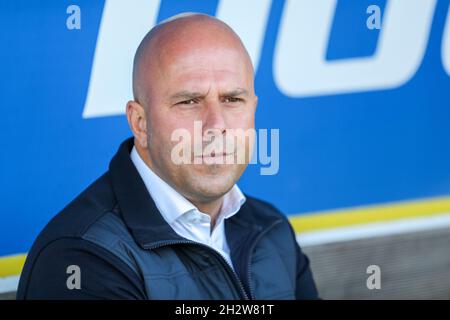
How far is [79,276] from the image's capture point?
5.07ft

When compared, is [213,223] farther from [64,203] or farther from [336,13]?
[336,13]

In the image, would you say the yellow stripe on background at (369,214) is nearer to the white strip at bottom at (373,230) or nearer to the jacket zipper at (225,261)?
the white strip at bottom at (373,230)

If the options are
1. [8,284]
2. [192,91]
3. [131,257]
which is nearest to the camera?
[131,257]

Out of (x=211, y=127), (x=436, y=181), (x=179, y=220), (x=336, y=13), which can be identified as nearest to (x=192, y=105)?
(x=211, y=127)

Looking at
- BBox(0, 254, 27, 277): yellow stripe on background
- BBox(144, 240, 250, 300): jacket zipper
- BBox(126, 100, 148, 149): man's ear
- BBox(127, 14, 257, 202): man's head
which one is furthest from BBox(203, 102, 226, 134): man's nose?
BBox(0, 254, 27, 277): yellow stripe on background

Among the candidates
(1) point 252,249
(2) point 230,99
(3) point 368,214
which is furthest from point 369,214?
(2) point 230,99

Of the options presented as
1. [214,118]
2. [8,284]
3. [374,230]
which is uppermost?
[214,118]

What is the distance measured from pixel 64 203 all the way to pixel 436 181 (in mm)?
1290

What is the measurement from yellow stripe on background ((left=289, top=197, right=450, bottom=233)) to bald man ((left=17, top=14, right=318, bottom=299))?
633mm

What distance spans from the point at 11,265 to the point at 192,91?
31.6 inches

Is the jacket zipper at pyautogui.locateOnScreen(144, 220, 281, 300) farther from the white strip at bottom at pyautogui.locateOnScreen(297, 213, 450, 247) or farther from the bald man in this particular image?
the white strip at bottom at pyautogui.locateOnScreen(297, 213, 450, 247)

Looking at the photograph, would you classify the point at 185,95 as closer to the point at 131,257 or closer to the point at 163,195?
the point at 163,195

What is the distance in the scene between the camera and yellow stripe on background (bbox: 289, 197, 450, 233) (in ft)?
8.12

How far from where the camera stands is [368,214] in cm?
255
